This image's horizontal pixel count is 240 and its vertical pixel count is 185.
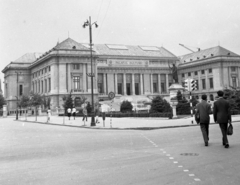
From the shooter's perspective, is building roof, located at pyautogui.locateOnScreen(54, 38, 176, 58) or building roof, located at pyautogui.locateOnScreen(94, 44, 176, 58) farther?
building roof, located at pyautogui.locateOnScreen(94, 44, 176, 58)

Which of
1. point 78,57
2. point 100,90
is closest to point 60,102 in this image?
point 78,57

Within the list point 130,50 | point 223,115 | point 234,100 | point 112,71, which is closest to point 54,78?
point 112,71

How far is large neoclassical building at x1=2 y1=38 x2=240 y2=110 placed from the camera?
224ft

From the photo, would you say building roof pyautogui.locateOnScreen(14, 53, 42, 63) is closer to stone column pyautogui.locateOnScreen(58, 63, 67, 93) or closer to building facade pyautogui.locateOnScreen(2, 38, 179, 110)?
building facade pyautogui.locateOnScreen(2, 38, 179, 110)

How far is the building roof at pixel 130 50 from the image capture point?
87.0 metres

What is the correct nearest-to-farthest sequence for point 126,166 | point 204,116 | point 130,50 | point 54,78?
point 126,166 → point 204,116 → point 54,78 → point 130,50

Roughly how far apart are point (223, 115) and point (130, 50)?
83.2 m

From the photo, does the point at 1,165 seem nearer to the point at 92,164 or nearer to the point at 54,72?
the point at 92,164

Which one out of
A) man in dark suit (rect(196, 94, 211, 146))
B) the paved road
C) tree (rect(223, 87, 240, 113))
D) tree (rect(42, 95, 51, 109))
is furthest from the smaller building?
the paved road

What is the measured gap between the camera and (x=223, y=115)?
931cm

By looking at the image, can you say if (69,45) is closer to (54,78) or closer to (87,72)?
(87,72)

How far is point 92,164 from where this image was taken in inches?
287

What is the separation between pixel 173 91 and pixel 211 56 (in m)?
48.5

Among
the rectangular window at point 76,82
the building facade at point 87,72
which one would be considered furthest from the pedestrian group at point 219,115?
the rectangular window at point 76,82
